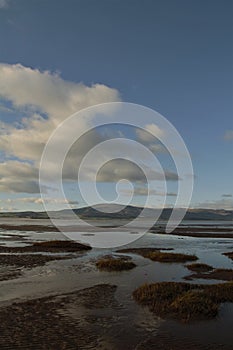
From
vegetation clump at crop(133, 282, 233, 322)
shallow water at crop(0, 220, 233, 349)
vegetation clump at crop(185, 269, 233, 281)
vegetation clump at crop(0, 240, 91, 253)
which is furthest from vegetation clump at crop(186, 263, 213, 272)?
vegetation clump at crop(0, 240, 91, 253)

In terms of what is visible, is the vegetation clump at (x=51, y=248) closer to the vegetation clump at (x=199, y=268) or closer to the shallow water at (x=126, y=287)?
the shallow water at (x=126, y=287)

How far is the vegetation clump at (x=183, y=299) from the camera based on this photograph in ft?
60.3

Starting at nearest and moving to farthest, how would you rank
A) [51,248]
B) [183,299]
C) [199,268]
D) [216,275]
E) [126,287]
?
1. [183,299]
2. [126,287]
3. [216,275]
4. [199,268]
5. [51,248]

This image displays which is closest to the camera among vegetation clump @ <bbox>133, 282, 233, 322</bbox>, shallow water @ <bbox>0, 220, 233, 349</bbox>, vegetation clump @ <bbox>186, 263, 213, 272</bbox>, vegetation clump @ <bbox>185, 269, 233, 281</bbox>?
shallow water @ <bbox>0, 220, 233, 349</bbox>

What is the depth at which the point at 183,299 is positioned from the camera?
19734 millimetres

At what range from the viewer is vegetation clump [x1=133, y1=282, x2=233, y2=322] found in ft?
60.3

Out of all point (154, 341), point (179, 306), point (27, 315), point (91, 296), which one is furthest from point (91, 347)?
point (91, 296)


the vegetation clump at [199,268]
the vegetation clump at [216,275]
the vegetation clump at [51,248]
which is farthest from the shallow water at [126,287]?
the vegetation clump at [51,248]

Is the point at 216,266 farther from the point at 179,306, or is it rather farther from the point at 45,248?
the point at 45,248

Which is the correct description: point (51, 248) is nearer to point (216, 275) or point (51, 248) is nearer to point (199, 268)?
point (199, 268)

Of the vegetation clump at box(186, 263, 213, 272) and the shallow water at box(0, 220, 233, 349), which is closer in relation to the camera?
the shallow water at box(0, 220, 233, 349)

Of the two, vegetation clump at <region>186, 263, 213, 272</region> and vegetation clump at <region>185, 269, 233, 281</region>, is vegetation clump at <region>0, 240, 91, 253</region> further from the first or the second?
vegetation clump at <region>185, 269, 233, 281</region>

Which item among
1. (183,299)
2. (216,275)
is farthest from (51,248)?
(183,299)

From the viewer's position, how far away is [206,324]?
17.0 m
